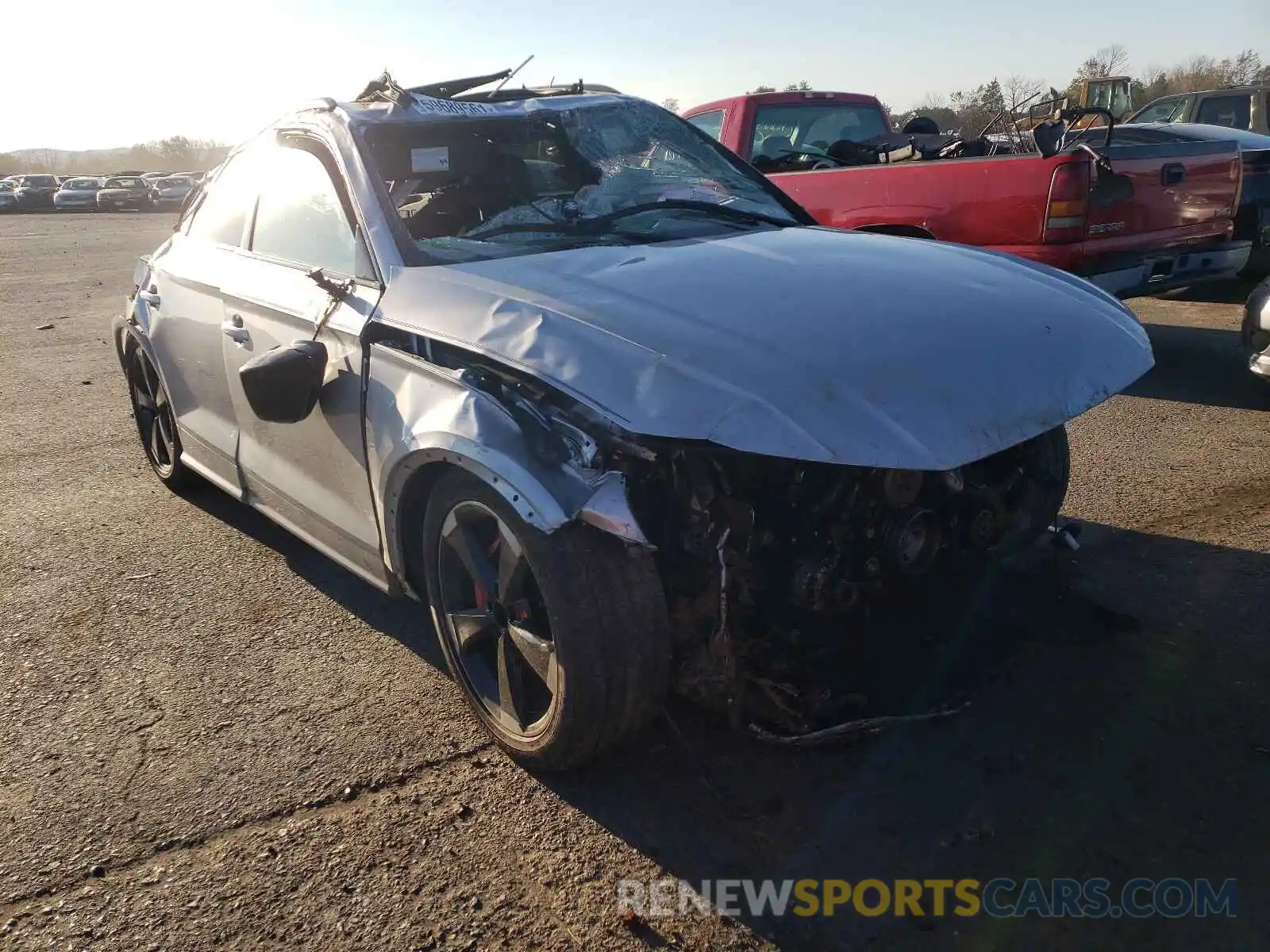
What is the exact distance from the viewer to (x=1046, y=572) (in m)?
3.66

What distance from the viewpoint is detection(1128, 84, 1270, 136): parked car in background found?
12969mm

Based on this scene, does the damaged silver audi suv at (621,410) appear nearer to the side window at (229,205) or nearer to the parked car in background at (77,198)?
the side window at (229,205)

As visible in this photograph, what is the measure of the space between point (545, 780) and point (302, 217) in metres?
2.14

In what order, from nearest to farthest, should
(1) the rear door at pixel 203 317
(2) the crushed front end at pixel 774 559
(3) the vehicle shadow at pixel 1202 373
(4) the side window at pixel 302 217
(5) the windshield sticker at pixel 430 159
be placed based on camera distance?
(2) the crushed front end at pixel 774 559 < (4) the side window at pixel 302 217 < (5) the windshield sticker at pixel 430 159 < (1) the rear door at pixel 203 317 < (3) the vehicle shadow at pixel 1202 373

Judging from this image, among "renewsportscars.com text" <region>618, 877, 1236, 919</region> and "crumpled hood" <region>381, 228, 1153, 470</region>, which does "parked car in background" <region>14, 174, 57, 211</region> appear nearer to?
"crumpled hood" <region>381, 228, 1153, 470</region>

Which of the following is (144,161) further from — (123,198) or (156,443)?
(156,443)

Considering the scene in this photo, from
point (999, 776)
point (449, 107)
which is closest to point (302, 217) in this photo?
point (449, 107)

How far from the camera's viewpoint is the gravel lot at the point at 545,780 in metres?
2.25

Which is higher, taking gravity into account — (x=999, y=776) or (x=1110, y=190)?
(x=1110, y=190)

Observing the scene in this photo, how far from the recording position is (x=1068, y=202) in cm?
578

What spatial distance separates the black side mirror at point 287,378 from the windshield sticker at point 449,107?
1087 millimetres

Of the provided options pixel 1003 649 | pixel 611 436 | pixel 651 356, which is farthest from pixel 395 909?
pixel 1003 649

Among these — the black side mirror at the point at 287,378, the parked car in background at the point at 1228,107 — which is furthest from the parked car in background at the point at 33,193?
the black side mirror at the point at 287,378

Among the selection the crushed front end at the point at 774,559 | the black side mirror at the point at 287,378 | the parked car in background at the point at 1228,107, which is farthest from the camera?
the parked car in background at the point at 1228,107
